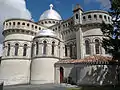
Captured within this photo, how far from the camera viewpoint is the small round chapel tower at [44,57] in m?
29.5

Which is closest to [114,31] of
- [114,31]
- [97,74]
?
[114,31]

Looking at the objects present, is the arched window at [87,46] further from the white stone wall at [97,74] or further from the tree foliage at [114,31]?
the tree foliage at [114,31]

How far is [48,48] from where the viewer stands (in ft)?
102

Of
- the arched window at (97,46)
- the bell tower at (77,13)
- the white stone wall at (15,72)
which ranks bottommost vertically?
the white stone wall at (15,72)

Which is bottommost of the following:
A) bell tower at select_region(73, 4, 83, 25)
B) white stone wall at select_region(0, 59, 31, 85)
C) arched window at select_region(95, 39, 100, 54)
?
white stone wall at select_region(0, 59, 31, 85)

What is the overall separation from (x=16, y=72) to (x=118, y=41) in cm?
2284

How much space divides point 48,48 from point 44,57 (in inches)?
84.7

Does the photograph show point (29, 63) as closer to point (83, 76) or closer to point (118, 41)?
point (83, 76)

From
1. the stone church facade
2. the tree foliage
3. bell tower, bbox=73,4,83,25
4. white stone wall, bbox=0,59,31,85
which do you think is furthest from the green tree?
white stone wall, bbox=0,59,31,85

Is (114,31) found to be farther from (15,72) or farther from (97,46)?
(15,72)

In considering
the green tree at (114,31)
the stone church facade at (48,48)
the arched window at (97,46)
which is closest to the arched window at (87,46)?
the stone church facade at (48,48)

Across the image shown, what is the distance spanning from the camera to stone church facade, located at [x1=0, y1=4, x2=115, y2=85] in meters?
29.8

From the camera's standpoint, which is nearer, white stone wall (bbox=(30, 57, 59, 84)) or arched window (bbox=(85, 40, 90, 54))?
white stone wall (bbox=(30, 57, 59, 84))

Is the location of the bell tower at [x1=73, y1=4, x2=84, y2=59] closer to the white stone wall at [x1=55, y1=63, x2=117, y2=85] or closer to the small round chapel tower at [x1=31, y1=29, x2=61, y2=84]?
the small round chapel tower at [x1=31, y1=29, x2=61, y2=84]
